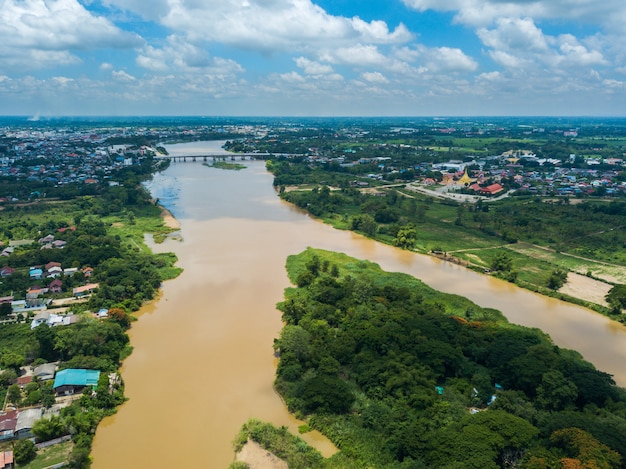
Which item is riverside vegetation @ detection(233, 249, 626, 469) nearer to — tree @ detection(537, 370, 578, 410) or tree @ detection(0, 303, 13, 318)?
tree @ detection(537, 370, 578, 410)

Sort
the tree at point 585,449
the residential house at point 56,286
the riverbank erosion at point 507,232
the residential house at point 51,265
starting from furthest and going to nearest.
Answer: the riverbank erosion at point 507,232 → the residential house at point 51,265 → the residential house at point 56,286 → the tree at point 585,449

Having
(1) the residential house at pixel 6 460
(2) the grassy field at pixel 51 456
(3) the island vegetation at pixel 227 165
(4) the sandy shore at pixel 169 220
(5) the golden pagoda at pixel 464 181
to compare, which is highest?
(5) the golden pagoda at pixel 464 181

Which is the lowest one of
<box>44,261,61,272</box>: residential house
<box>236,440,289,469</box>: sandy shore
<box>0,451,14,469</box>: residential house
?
<box>236,440,289,469</box>: sandy shore

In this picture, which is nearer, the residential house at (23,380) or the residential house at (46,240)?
the residential house at (23,380)

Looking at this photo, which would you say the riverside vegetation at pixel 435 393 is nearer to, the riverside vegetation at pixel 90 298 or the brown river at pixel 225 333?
the brown river at pixel 225 333

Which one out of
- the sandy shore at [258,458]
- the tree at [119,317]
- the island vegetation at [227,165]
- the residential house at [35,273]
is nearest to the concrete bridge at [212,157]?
the island vegetation at [227,165]

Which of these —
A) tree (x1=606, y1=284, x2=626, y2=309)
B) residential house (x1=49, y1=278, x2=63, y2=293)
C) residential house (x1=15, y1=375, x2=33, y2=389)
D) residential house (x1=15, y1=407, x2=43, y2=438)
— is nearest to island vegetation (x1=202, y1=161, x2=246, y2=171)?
residential house (x1=49, y1=278, x2=63, y2=293)
